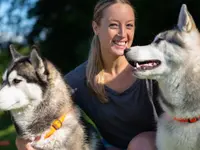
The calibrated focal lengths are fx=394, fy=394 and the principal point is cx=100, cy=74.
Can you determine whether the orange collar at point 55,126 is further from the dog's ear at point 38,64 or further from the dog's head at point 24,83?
the dog's ear at point 38,64

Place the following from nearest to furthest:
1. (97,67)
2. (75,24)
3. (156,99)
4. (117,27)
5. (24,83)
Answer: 1. (24,83)
2. (156,99)
3. (117,27)
4. (97,67)
5. (75,24)

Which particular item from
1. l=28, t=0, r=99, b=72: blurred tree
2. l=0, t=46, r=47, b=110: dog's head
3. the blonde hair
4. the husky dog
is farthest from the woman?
l=28, t=0, r=99, b=72: blurred tree

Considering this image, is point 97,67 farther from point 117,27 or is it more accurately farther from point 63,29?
point 63,29

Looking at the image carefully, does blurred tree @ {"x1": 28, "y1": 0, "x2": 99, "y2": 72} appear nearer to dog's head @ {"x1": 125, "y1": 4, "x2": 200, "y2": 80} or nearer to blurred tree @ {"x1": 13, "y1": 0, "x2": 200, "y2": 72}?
blurred tree @ {"x1": 13, "y1": 0, "x2": 200, "y2": 72}

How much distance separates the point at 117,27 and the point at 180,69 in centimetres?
75

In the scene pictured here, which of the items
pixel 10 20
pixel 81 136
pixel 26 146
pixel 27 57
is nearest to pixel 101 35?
pixel 27 57

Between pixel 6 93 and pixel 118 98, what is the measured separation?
34.8 inches

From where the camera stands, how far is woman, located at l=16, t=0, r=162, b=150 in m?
3.16

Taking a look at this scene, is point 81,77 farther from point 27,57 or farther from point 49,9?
point 49,9

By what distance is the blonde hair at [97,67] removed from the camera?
3.20 metres

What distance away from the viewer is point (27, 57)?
3031 mm

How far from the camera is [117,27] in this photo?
125 inches

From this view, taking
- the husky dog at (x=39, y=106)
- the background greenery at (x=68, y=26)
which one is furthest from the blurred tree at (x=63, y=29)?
the husky dog at (x=39, y=106)

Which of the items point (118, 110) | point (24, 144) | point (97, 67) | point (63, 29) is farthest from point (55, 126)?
point (63, 29)
